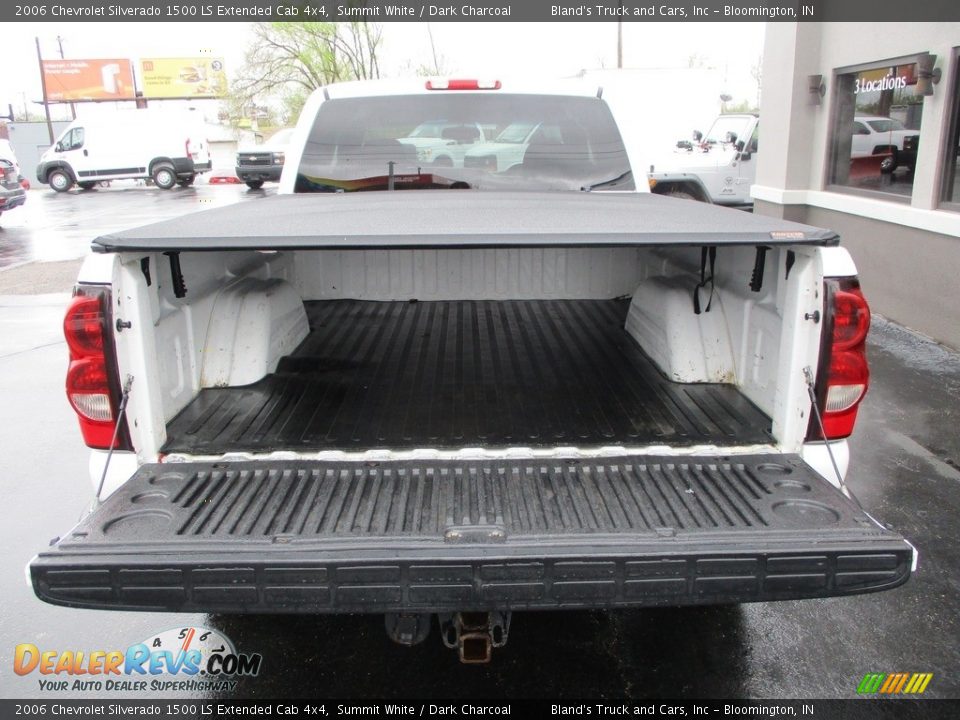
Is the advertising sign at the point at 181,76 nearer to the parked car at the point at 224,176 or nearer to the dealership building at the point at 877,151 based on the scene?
the parked car at the point at 224,176

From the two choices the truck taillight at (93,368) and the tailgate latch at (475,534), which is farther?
the truck taillight at (93,368)

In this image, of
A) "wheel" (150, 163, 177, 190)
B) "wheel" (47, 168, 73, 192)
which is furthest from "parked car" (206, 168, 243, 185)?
"wheel" (47, 168, 73, 192)

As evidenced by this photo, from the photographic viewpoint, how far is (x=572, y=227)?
2254 mm

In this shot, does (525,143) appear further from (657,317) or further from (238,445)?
(238,445)

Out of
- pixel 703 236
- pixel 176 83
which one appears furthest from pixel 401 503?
pixel 176 83

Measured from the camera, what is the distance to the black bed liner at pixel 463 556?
1924 mm

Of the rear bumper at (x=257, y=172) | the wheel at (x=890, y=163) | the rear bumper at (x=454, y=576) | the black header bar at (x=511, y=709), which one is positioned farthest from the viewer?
the rear bumper at (x=257, y=172)

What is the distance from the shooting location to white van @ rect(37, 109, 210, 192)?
2689cm

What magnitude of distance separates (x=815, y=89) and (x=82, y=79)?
179ft

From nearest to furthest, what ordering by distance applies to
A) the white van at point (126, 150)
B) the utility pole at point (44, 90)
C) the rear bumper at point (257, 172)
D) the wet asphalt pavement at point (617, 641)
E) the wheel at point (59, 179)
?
the wet asphalt pavement at point (617, 641) < the rear bumper at point (257, 172) < the white van at point (126, 150) < the wheel at point (59, 179) < the utility pole at point (44, 90)

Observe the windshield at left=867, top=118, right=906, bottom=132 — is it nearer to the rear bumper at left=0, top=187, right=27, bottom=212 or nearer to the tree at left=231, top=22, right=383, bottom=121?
the rear bumper at left=0, top=187, right=27, bottom=212

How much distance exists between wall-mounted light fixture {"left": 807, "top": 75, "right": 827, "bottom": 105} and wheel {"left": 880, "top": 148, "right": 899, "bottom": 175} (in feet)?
4.34

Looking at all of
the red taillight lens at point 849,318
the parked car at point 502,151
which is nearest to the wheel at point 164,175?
the parked car at point 502,151

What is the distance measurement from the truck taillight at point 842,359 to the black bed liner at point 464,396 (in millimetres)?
270
